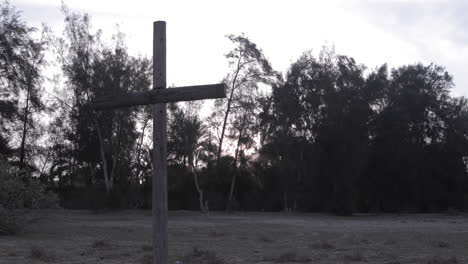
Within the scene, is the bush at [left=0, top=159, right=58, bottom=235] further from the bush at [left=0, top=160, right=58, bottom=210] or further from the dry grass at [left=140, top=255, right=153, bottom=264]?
the dry grass at [left=140, top=255, right=153, bottom=264]

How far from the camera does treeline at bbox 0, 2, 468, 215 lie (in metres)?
44.6

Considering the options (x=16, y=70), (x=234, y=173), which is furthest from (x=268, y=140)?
(x=16, y=70)

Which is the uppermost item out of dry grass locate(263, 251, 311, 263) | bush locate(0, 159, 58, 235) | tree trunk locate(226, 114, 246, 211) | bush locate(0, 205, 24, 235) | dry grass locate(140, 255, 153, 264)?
tree trunk locate(226, 114, 246, 211)

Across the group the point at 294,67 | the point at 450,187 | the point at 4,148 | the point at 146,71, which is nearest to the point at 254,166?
the point at 294,67

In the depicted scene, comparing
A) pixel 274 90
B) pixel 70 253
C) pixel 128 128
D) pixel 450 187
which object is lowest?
pixel 70 253

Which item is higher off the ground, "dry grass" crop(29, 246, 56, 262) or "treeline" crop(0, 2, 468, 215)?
"treeline" crop(0, 2, 468, 215)

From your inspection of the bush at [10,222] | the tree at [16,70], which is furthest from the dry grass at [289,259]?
the tree at [16,70]

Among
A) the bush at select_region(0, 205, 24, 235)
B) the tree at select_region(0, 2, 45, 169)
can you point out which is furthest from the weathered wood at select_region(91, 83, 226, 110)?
the tree at select_region(0, 2, 45, 169)

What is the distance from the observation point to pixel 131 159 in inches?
1951

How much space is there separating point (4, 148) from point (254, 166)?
20.7 metres

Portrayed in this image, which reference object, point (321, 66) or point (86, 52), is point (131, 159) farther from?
point (321, 66)

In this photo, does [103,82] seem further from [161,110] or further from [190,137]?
[161,110]

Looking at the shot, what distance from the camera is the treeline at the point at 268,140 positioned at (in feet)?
146

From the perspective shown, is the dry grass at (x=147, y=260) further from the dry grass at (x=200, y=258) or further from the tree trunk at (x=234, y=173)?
the tree trunk at (x=234, y=173)
